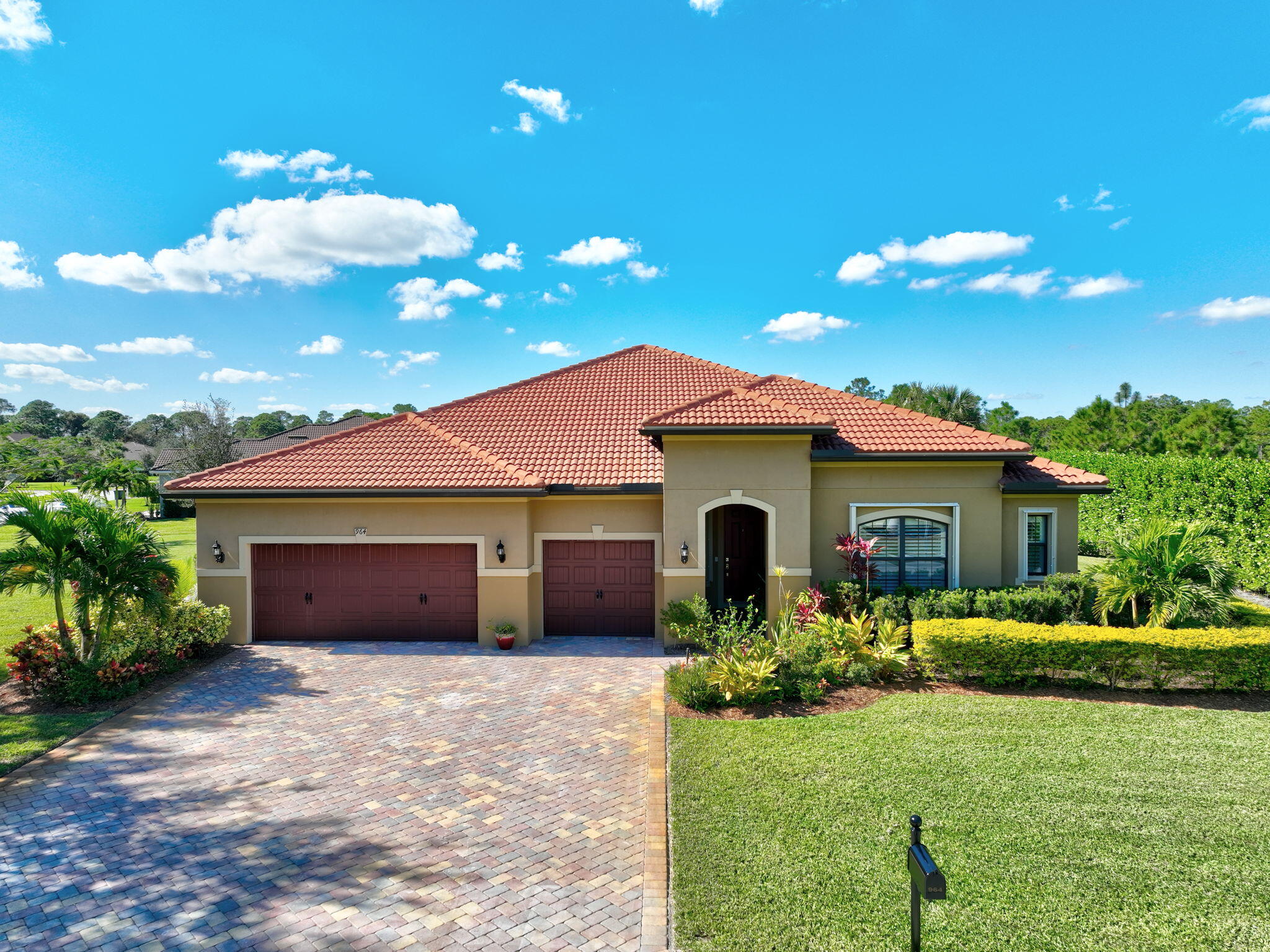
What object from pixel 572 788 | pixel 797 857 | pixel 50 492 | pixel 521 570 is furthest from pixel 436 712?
pixel 50 492

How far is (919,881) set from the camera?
4277 millimetres

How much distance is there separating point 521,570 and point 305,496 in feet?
15.7

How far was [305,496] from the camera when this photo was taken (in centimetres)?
1398

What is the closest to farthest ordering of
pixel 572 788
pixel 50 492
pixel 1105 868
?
pixel 1105 868
pixel 572 788
pixel 50 492

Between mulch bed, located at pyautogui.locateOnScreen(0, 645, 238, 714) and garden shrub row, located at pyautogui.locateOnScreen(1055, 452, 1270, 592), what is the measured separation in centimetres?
1706

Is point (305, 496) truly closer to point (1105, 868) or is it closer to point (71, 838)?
point (71, 838)

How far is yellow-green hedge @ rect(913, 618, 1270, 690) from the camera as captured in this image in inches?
405

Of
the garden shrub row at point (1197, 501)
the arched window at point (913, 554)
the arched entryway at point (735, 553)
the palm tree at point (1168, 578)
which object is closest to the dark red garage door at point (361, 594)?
the arched entryway at point (735, 553)

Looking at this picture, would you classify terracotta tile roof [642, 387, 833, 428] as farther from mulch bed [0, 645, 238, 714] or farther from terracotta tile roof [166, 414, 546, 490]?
mulch bed [0, 645, 238, 714]

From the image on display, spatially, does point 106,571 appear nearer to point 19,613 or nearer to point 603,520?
point 603,520

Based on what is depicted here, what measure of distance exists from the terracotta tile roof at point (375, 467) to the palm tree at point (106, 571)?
9.18 feet

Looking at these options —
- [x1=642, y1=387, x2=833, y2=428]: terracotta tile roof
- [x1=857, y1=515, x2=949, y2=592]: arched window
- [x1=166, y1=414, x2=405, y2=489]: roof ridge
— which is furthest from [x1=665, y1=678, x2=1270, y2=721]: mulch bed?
[x1=166, y1=414, x2=405, y2=489]: roof ridge

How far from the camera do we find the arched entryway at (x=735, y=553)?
16.2 meters

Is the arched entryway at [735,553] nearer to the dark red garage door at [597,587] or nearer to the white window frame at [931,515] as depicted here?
the dark red garage door at [597,587]
